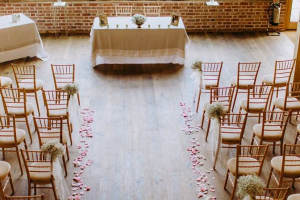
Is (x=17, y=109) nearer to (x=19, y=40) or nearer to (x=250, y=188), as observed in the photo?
(x=19, y=40)

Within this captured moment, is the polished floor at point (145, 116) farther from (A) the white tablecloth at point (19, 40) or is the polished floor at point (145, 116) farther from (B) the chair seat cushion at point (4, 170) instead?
(B) the chair seat cushion at point (4, 170)

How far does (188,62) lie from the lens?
10.8 metres

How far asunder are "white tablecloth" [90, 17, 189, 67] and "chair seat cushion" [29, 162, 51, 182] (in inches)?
182

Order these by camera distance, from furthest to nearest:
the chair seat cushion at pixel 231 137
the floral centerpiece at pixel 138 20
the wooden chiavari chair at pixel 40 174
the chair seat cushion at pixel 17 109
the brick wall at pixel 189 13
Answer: the brick wall at pixel 189 13 → the floral centerpiece at pixel 138 20 → the chair seat cushion at pixel 17 109 → the chair seat cushion at pixel 231 137 → the wooden chiavari chair at pixel 40 174

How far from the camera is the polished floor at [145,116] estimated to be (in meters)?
6.75

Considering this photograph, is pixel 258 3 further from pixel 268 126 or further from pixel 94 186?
pixel 94 186

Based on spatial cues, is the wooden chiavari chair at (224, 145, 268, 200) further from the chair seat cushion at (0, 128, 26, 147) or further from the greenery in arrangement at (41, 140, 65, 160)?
the chair seat cushion at (0, 128, 26, 147)

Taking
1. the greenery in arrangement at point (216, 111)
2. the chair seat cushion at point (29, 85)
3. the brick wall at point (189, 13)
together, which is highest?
the brick wall at point (189, 13)

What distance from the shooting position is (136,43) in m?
10.6

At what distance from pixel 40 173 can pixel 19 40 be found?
5463 mm

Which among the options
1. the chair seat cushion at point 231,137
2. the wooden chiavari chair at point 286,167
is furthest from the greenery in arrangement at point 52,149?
the wooden chiavari chair at point 286,167

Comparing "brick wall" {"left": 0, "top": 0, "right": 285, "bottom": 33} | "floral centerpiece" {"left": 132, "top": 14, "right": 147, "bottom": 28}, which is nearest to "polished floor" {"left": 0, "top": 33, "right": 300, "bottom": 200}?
"brick wall" {"left": 0, "top": 0, "right": 285, "bottom": 33}

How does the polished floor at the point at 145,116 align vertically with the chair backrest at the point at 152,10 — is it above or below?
below

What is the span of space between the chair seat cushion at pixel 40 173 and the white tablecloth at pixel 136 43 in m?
4.63
